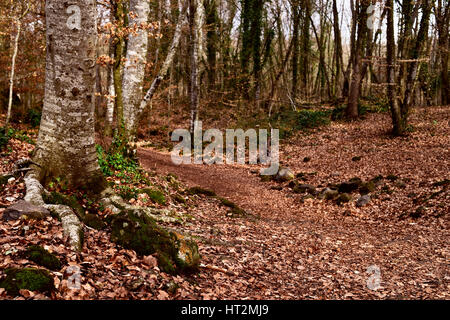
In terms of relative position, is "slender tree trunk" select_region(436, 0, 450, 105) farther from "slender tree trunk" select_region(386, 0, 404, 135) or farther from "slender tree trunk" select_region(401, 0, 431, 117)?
"slender tree trunk" select_region(386, 0, 404, 135)

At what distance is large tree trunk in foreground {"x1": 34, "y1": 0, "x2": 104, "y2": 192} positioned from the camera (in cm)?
491

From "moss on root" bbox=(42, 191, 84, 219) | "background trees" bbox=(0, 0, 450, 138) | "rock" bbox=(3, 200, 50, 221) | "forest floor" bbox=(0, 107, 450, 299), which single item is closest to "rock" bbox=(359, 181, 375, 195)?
"forest floor" bbox=(0, 107, 450, 299)

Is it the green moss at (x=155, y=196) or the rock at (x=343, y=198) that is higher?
the green moss at (x=155, y=196)

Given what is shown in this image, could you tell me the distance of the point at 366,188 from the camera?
10625 mm

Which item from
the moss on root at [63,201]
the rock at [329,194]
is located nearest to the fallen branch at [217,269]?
the moss on root at [63,201]

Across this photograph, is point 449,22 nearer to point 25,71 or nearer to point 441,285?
point 441,285

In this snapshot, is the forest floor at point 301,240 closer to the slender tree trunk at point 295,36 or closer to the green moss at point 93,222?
the green moss at point 93,222

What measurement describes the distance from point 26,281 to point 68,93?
9.95 ft

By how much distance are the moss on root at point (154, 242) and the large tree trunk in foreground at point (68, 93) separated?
1.45m

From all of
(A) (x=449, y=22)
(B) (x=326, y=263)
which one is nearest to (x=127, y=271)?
(B) (x=326, y=263)

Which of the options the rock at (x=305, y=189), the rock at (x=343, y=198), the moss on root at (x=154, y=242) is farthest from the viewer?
the rock at (x=305, y=189)

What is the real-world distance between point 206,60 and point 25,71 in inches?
577

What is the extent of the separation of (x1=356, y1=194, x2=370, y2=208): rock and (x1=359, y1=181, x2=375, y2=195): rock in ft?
1.78

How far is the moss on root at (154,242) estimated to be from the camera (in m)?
4.33
